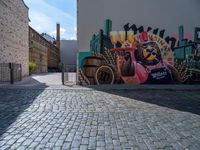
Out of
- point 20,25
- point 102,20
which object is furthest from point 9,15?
point 102,20

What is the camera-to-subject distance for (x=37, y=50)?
103 feet

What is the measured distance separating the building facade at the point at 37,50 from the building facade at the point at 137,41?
17058 millimetres

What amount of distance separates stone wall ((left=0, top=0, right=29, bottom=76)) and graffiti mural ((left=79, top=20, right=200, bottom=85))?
6.18 meters

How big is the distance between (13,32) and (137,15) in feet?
32.8

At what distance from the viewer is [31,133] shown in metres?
4.59

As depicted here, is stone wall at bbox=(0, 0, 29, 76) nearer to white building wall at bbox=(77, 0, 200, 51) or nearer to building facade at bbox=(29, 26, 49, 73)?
white building wall at bbox=(77, 0, 200, 51)

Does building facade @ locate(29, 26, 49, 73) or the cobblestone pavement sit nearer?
the cobblestone pavement

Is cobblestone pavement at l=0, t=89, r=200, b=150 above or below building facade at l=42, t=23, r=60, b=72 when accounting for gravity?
below

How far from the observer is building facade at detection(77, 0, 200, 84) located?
1309 centimetres

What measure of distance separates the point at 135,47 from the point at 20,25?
11744 mm

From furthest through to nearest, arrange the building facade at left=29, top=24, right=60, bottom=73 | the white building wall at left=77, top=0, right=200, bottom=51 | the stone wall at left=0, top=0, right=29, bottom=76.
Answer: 1. the building facade at left=29, top=24, right=60, bottom=73
2. the stone wall at left=0, top=0, right=29, bottom=76
3. the white building wall at left=77, top=0, right=200, bottom=51

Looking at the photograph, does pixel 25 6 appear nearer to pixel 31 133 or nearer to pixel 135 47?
pixel 135 47

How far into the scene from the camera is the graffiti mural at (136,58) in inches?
519

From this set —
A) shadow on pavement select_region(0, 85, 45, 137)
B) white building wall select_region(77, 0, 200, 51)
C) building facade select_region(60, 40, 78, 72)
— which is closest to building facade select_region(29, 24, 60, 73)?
building facade select_region(60, 40, 78, 72)
